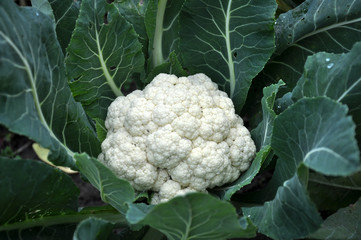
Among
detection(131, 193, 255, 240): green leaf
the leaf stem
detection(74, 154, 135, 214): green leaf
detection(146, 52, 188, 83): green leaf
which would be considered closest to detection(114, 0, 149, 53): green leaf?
the leaf stem

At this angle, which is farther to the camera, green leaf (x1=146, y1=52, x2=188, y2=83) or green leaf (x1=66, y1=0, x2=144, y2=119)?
green leaf (x1=146, y1=52, x2=188, y2=83)

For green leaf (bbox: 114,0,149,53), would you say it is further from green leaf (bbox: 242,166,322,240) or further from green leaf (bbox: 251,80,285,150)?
green leaf (bbox: 242,166,322,240)

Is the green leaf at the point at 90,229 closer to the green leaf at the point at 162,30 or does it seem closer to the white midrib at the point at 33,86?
the white midrib at the point at 33,86

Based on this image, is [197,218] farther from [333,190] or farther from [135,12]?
[135,12]

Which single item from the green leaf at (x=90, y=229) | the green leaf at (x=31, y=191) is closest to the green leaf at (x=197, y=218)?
the green leaf at (x=90, y=229)

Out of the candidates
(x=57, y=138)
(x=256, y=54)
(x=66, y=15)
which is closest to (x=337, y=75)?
(x=256, y=54)

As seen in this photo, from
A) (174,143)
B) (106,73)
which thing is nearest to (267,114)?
(174,143)
